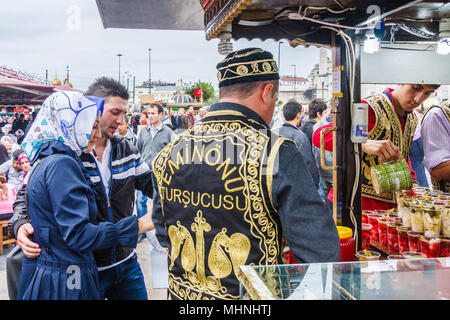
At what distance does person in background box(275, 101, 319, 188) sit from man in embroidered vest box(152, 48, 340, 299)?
364cm

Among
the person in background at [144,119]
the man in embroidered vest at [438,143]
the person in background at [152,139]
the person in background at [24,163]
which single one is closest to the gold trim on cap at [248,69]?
the man in embroidered vest at [438,143]

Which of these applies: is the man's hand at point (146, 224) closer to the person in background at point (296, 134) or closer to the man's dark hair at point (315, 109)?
the person in background at point (296, 134)

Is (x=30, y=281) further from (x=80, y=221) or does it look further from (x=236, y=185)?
(x=236, y=185)

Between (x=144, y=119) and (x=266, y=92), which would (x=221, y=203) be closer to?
(x=266, y=92)

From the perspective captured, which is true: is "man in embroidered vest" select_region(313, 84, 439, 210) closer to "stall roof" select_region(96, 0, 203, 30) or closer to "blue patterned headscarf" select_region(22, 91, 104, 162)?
"stall roof" select_region(96, 0, 203, 30)

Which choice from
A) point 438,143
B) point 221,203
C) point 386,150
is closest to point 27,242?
point 221,203

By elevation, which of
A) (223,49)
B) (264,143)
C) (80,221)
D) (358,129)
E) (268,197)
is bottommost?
(80,221)

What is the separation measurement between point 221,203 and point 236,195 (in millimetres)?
78

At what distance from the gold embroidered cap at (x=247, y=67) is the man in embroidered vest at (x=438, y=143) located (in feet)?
6.47

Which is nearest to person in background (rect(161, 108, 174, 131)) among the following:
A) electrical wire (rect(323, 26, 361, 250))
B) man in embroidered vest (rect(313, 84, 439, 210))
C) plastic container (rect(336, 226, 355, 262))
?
man in embroidered vest (rect(313, 84, 439, 210))

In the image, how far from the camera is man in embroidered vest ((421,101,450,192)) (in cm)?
312
